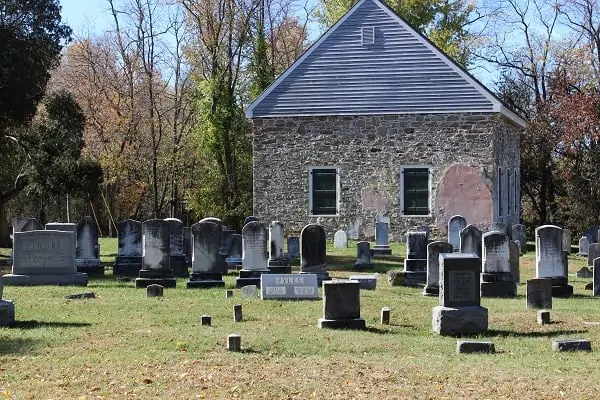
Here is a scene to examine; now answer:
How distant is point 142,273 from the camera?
1836cm

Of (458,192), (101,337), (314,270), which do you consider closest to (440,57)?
(458,192)

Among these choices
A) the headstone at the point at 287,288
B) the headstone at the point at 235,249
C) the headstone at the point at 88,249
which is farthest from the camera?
the headstone at the point at 235,249

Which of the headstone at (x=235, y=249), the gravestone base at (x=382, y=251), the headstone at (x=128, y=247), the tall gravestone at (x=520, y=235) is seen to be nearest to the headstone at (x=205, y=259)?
the headstone at (x=128, y=247)

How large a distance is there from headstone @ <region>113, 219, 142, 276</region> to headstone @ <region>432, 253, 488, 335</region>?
10013mm

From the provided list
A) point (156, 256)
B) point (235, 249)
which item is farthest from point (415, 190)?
point (156, 256)

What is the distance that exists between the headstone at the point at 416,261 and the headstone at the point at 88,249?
6868mm

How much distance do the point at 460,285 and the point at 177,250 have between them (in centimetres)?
979

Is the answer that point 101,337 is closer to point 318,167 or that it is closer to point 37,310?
point 37,310

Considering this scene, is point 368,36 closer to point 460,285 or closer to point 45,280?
point 45,280

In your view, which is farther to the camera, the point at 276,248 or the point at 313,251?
the point at 276,248

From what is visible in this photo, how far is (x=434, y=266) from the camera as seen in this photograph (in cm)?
1711

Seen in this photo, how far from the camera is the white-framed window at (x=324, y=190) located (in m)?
30.7

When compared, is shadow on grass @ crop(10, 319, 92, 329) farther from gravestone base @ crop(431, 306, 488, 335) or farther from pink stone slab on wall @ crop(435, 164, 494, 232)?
pink stone slab on wall @ crop(435, 164, 494, 232)

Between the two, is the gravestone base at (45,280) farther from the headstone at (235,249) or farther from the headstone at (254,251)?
the headstone at (235,249)
